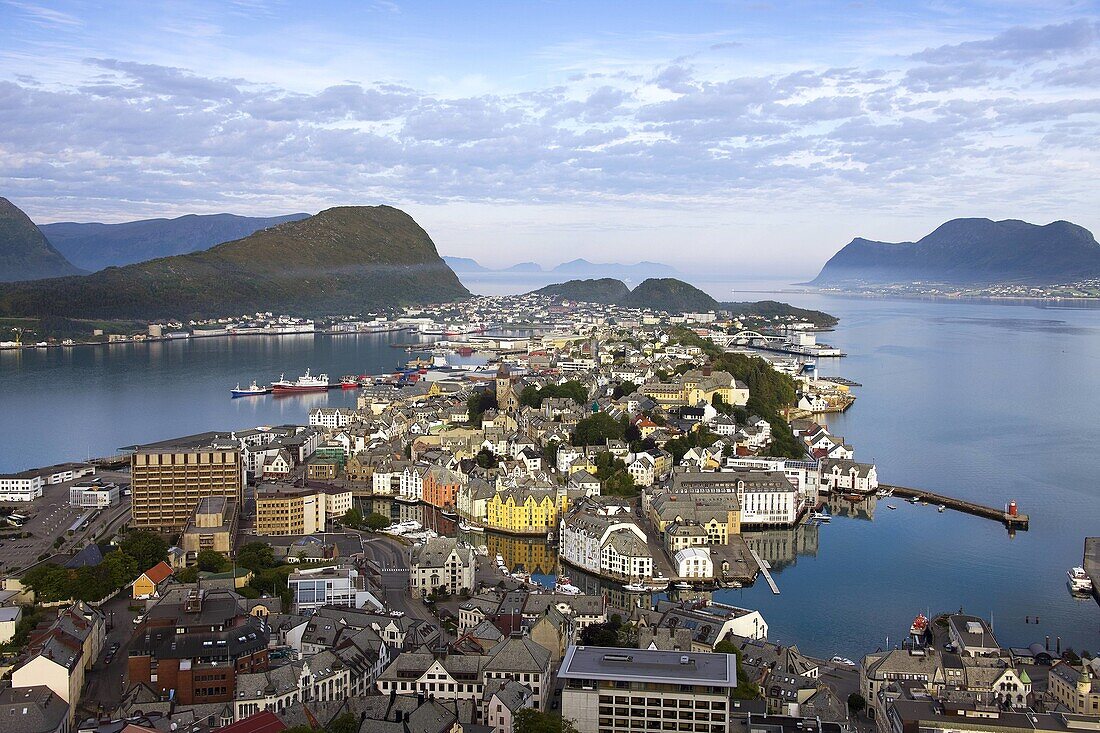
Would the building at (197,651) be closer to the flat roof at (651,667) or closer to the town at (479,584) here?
the town at (479,584)

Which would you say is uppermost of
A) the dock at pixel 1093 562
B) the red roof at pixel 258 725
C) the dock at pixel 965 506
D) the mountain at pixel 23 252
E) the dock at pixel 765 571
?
the mountain at pixel 23 252

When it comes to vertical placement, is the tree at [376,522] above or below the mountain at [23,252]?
below

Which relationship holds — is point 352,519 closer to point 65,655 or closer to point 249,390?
point 65,655

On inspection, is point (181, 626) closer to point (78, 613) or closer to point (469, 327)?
point (78, 613)

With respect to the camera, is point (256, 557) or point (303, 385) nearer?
point (256, 557)

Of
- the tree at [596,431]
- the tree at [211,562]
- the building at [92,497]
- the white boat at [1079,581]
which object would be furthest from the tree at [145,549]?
the white boat at [1079,581]

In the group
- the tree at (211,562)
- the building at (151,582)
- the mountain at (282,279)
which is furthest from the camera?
the mountain at (282,279)

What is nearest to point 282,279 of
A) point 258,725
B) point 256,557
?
point 256,557

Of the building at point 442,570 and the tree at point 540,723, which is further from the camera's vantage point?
the building at point 442,570
